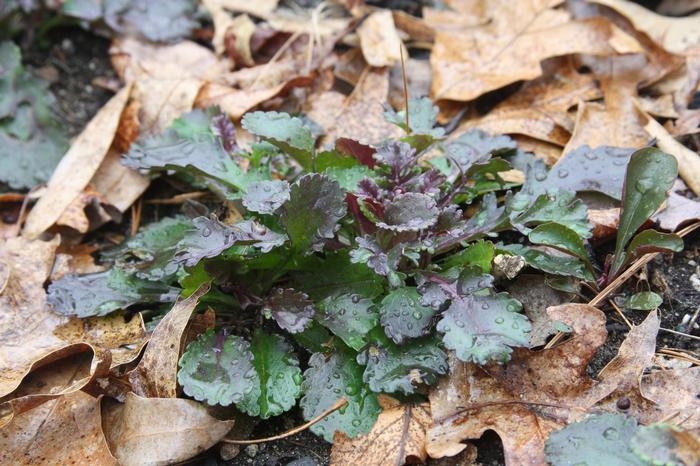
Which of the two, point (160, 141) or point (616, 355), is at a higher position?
point (160, 141)

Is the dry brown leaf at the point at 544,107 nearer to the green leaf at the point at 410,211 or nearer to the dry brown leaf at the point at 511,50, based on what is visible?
the dry brown leaf at the point at 511,50

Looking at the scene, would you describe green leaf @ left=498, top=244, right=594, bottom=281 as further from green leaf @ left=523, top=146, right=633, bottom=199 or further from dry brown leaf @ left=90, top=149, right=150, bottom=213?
dry brown leaf @ left=90, top=149, right=150, bottom=213

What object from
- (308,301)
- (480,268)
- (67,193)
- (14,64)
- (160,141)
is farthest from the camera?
(14,64)

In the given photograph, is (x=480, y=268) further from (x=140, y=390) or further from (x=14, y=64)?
(x=14, y=64)

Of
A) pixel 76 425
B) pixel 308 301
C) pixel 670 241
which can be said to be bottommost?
pixel 76 425

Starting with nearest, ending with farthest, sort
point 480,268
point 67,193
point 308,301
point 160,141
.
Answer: point 480,268 → point 308,301 → point 160,141 → point 67,193

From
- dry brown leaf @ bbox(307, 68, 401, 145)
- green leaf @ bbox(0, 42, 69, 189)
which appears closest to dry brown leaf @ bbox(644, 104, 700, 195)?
dry brown leaf @ bbox(307, 68, 401, 145)

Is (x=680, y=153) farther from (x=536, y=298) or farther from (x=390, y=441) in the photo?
(x=390, y=441)

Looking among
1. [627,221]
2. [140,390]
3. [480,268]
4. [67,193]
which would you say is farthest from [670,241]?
[67,193]
